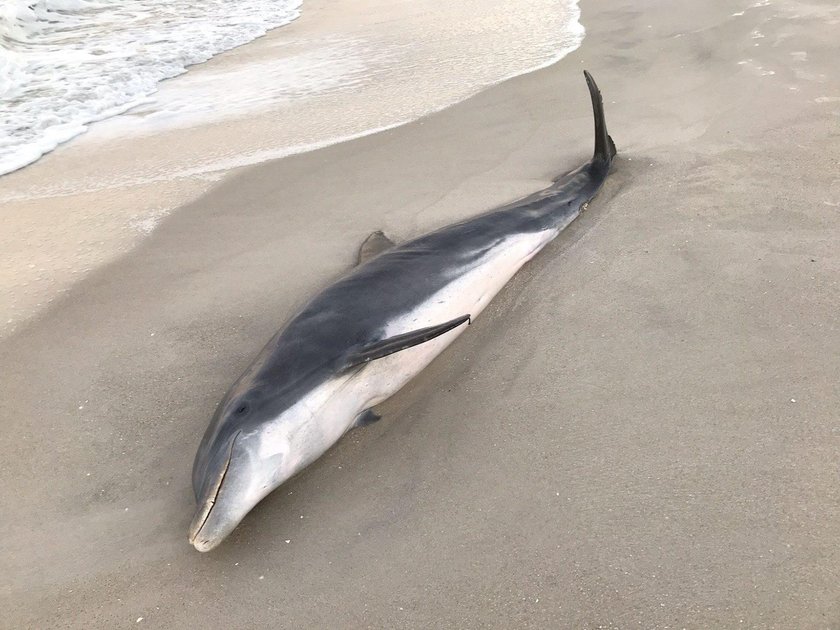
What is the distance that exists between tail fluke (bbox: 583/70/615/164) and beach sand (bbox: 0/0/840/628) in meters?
0.20

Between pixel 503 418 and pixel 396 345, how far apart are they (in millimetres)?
562

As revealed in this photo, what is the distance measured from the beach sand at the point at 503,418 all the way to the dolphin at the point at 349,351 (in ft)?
0.37

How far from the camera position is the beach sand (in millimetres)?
2203

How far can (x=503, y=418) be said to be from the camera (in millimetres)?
2842

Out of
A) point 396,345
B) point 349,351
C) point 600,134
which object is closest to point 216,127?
point 600,134

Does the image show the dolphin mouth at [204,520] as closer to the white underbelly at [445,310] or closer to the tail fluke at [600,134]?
the white underbelly at [445,310]

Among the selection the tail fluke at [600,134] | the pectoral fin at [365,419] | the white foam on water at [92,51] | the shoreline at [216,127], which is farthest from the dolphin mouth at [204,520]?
the white foam on water at [92,51]

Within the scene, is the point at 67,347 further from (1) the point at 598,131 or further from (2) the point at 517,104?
(2) the point at 517,104

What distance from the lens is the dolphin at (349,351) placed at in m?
2.50

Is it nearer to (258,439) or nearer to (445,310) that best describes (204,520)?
(258,439)

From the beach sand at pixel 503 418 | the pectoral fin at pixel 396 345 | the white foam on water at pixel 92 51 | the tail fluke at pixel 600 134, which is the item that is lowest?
the beach sand at pixel 503 418

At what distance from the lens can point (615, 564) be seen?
2182mm

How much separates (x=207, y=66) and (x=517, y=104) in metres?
4.56

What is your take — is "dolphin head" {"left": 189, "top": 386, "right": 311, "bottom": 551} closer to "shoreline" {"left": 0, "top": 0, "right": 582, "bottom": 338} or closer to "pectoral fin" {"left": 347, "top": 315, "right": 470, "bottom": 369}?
"pectoral fin" {"left": 347, "top": 315, "right": 470, "bottom": 369}
